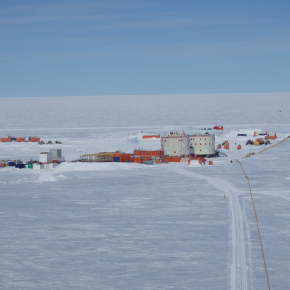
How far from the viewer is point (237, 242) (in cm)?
1298

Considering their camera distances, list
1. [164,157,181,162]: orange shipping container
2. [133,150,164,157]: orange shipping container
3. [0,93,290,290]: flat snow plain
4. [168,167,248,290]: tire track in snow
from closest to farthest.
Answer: [168,167,248,290]: tire track in snow, [0,93,290,290]: flat snow plain, [133,150,164,157]: orange shipping container, [164,157,181,162]: orange shipping container

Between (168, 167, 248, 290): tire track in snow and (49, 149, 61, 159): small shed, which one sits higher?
(49, 149, 61, 159): small shed

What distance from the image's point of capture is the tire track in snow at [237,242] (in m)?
10.2

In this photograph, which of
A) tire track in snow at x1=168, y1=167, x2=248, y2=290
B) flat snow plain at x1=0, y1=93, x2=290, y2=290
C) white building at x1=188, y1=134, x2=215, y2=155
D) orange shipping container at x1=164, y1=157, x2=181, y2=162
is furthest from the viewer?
white building at x1=188, y1=134, x2=215, y2=155

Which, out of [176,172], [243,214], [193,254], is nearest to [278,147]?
[176,172]

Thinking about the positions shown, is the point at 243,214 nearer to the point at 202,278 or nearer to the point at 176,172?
the point at 202,278

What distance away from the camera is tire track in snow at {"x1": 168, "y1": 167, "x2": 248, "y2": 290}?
402 inches

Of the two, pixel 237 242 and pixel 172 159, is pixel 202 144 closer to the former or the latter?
pixel 172 159

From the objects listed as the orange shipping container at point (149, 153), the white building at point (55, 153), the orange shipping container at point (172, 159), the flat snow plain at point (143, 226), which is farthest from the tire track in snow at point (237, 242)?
the white building at point (55, 153)

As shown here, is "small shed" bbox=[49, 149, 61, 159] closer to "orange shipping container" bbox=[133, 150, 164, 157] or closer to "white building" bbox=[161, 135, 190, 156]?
"orange shipping container" bbox=[133, 150, 164, 157]

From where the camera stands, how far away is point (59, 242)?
13.4m

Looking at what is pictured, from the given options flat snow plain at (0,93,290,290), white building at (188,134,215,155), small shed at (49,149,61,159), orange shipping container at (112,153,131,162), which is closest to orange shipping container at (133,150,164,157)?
orange shipping container at (112,153,131,162)

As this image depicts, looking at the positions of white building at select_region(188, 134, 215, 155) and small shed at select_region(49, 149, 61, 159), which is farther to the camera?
white building at select_region(188, 134, 215, 155)

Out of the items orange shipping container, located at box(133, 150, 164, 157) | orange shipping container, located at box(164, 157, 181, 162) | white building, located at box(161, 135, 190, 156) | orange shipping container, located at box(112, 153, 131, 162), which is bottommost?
orange shipping container, located at box(164, 157, 181, 162)
